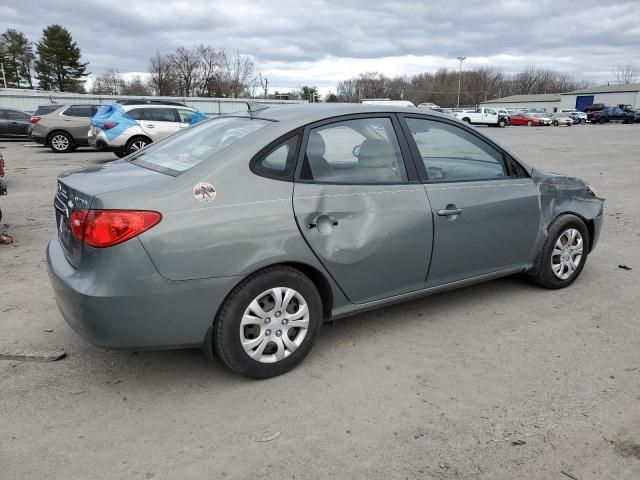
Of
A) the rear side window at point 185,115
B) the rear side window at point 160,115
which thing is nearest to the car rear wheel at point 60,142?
the rear side window at point 160,115

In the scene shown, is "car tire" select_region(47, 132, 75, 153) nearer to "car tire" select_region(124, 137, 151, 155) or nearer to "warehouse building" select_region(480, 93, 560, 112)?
"car tire" select_region(124, 137, 151, 155)

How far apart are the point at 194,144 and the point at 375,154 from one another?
1224mm

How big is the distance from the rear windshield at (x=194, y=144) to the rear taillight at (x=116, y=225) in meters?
0.45

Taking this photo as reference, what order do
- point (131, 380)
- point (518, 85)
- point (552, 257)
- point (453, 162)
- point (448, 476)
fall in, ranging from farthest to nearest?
point (518, 85) < point (552, 257) < point (453, 162) < point (131, 380) < point (448, 476)

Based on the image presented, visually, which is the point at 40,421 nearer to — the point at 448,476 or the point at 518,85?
the point at 448,476

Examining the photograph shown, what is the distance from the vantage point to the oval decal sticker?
2.78 m

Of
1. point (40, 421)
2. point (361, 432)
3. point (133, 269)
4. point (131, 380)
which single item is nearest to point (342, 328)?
point (361, 432)

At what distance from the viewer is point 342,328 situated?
3869mm

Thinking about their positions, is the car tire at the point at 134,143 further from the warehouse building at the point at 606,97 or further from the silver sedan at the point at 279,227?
the warehouse building at the point at 606,97

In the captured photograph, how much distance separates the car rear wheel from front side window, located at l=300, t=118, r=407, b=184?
1650 cm

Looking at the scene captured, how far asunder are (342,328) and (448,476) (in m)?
1.65

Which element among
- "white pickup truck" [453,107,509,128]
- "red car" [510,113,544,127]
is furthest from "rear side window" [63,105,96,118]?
"red car" [510,113,544,127]

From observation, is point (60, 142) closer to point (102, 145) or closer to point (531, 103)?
point (102, 145)

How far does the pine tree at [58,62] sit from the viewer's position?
75750 mm
